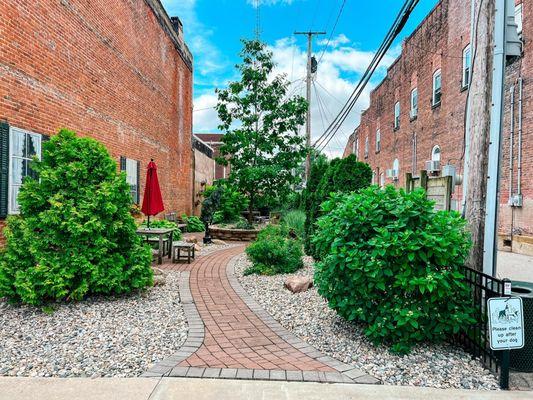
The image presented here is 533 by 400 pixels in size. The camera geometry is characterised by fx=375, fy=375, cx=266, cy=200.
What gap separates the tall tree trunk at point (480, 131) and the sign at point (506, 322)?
0.98 metres

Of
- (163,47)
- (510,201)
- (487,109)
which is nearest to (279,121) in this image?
(163,47)

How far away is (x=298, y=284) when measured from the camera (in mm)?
5871

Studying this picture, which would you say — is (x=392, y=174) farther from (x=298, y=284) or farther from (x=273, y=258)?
(x=298, y=284)

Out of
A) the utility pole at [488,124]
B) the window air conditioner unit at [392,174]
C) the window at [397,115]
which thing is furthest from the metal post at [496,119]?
the window air conditioner unit at [392,174]

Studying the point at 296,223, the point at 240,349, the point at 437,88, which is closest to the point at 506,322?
the point at 240,349

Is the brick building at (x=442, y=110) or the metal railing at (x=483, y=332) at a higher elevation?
the brick building at (x=442, y=110)

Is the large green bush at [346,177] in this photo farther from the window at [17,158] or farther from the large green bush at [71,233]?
the window at [17,158]

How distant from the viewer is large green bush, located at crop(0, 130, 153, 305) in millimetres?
4676

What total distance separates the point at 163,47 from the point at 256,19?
3.78 m

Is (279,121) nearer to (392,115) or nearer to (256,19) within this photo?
(256,19)

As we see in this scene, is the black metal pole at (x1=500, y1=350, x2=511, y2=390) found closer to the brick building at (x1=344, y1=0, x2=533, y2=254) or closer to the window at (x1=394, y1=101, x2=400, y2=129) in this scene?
the brick building at (x1=344, y1=0, x2=533, y2=254)

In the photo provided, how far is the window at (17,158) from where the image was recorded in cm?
572

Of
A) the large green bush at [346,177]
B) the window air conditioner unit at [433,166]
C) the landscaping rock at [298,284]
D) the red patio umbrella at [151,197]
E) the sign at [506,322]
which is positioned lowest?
the landscaping rock at [298,284]

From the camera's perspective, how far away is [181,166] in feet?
53.2
